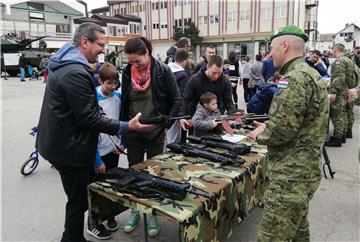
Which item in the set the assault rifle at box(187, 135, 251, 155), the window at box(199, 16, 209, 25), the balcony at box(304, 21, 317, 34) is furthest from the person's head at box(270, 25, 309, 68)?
the window at box(199, 16, 209, 25)

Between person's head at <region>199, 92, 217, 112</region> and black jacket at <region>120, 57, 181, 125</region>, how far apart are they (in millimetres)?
645

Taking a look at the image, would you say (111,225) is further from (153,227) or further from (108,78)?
(108,78)

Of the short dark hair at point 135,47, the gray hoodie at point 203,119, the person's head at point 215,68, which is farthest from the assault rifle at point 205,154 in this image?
the person's head at point 215,68

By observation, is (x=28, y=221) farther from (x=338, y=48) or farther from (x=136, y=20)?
(x=136, y=20)

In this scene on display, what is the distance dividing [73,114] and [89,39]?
0.57m

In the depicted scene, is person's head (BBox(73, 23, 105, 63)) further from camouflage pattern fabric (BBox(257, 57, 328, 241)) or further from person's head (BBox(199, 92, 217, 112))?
person's head (BBox(199, 92, 217, 112))

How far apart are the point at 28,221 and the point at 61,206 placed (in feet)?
1.34

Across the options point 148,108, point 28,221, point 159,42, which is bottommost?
point 28,221

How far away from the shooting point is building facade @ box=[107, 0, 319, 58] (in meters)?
36.6

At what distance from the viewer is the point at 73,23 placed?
4284 centimetres

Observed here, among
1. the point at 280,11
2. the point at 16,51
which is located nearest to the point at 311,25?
the point at 280,11

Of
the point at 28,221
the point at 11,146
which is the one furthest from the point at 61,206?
the point at 11,146

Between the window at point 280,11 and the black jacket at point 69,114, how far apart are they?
3776 cm

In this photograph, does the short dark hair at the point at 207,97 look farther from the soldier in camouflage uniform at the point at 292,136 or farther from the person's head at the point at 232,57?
the person's head at the point at 232,57
